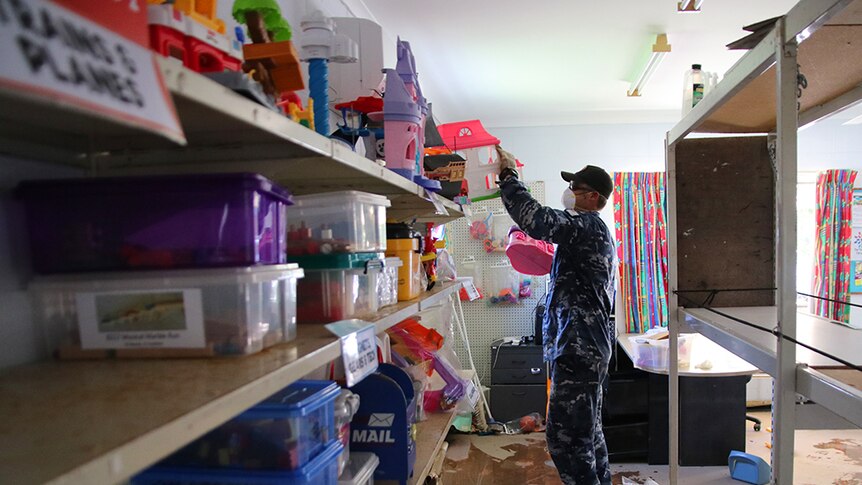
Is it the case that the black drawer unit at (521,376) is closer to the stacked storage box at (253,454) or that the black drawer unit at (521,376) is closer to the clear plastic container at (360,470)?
the clear plastic container at (360,470)

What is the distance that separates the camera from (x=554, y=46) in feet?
11.1

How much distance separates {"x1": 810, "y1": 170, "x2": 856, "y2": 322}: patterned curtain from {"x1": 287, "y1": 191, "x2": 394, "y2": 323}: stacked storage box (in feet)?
17.5

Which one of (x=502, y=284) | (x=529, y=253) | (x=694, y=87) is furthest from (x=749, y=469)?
(x=694, y=87)

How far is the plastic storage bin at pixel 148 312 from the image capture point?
73 centimetres

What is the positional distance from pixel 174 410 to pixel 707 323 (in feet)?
5.83

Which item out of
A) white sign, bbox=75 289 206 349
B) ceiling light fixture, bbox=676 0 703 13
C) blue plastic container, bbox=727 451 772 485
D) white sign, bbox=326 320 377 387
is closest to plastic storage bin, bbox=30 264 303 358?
white sign, bbox=75 289 206 349

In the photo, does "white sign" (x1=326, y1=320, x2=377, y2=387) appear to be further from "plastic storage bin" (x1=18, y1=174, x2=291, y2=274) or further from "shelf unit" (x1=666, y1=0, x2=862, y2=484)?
"shelf unit" (x1=666, y1=0, x2=862, y2=484)

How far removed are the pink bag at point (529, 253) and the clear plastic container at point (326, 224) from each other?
8.00 ft

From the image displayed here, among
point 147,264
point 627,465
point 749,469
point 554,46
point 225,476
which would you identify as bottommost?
point 627,465

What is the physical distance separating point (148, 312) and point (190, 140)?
271 mm

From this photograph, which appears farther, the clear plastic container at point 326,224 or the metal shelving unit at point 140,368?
the clear plastic container at point 326,224

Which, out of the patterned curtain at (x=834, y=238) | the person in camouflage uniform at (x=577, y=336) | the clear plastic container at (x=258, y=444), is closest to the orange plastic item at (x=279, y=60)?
the clear plastic container at (x=258, y=444)

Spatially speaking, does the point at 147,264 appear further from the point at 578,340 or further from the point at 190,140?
the point at 578,340

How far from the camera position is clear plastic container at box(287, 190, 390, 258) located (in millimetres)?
1111
